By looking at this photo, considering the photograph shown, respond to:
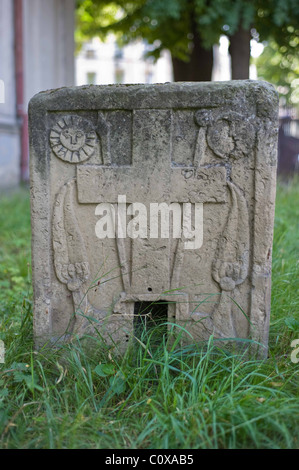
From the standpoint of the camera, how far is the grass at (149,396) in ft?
5.53

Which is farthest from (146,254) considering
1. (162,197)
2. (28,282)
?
(28,282)

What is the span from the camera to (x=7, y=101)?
6.99m

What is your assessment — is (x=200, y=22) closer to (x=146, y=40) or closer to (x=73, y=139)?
(x=146, y=40)

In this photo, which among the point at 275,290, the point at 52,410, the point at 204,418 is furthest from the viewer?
the point at 275,290

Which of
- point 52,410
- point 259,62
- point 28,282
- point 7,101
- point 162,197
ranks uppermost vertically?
point 259,62

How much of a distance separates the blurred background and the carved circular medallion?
4.02 m

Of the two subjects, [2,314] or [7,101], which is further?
[7,101]

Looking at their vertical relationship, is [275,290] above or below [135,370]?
above

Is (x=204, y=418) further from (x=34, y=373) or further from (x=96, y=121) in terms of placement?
(x=96, y=121)

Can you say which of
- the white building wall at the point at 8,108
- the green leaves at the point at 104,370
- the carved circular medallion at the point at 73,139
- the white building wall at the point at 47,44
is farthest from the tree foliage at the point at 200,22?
the green leaves at the point at 104,370

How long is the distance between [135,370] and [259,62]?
12.3 meters

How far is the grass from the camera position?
1.69 metres

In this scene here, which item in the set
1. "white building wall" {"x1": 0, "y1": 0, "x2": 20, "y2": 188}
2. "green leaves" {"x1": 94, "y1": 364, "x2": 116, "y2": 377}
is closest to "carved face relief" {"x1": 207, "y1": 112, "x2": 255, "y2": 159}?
"green leaves" {"x1": 94, "y1": 364, "x2": 116, "y2": 377}

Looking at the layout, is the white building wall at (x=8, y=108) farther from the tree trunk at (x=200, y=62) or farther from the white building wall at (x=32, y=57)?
the tree trunk at (x=200, y=62)
